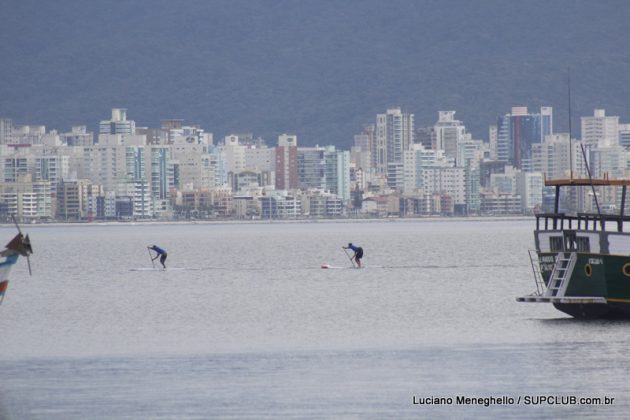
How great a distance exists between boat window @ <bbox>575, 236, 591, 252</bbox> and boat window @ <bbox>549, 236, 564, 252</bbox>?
735 mm

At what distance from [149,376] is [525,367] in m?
8.70

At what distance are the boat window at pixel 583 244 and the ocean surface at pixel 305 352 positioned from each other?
85.9 inches

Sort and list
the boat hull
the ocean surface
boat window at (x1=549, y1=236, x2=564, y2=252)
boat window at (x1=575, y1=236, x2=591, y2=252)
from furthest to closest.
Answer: boat window at (x1=549, y1=236, x2=564, y2=252) → boat window at (x1=575, y1=236, x2=591, y2=252) → the boat hull → the ocean surface

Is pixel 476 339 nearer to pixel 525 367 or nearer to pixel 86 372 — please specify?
pixel 525 367

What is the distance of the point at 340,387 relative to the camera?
36031mm

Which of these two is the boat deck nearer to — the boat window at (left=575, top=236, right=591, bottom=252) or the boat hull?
the boat hull

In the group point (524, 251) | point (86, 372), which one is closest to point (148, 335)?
point (86, 372)

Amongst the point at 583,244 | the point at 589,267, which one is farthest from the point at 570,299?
the point at 583,244

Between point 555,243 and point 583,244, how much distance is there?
1.33m

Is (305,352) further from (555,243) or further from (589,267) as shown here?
(555,243)

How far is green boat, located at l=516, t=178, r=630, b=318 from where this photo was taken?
47844 mm

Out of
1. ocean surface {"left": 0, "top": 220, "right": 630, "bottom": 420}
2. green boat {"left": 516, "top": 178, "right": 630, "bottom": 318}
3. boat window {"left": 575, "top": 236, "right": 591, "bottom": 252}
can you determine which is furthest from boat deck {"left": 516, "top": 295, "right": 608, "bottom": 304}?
boat window {"left": 575, "top": 236, "right": 591, "bottom": 252}

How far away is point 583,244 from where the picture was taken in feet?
160

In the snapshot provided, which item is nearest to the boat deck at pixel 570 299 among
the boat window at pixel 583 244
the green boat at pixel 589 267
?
the green boat at pixel 589 267
